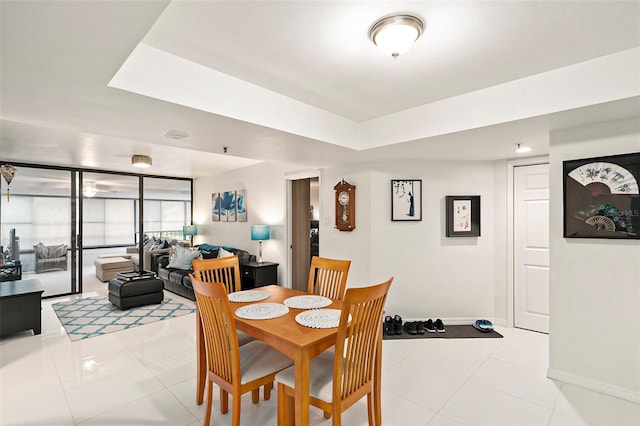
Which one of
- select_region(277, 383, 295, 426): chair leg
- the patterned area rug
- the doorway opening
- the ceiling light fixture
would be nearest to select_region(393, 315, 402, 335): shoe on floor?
the doorway opening

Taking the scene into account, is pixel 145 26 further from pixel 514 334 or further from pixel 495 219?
pixel 514 334

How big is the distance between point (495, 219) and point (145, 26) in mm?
4134

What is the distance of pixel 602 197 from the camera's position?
2432 millimetres

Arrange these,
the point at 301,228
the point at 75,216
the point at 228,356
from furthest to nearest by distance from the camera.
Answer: the point at 75,216 → the point at 301,228 → the point at 228,356

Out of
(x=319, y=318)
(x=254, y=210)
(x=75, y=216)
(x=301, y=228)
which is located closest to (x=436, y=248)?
(x=301, y=228)

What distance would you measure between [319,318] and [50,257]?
19.5ft

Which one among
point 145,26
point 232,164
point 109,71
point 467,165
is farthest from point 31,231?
point 467,165

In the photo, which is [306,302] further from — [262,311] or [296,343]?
[296,343]

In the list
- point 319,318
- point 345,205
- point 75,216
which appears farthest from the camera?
point 75,216

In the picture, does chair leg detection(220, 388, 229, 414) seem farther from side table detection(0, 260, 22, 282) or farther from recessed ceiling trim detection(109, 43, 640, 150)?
side table detection(0, 260, 22, 282)

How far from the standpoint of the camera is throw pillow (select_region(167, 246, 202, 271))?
575 cm

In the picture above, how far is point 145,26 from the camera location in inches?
52.6

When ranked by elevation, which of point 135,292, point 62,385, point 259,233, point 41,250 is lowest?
point 62,385

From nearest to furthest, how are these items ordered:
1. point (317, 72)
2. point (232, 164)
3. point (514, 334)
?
point (317, 72) < point (514, 334) < point (232, 164)
